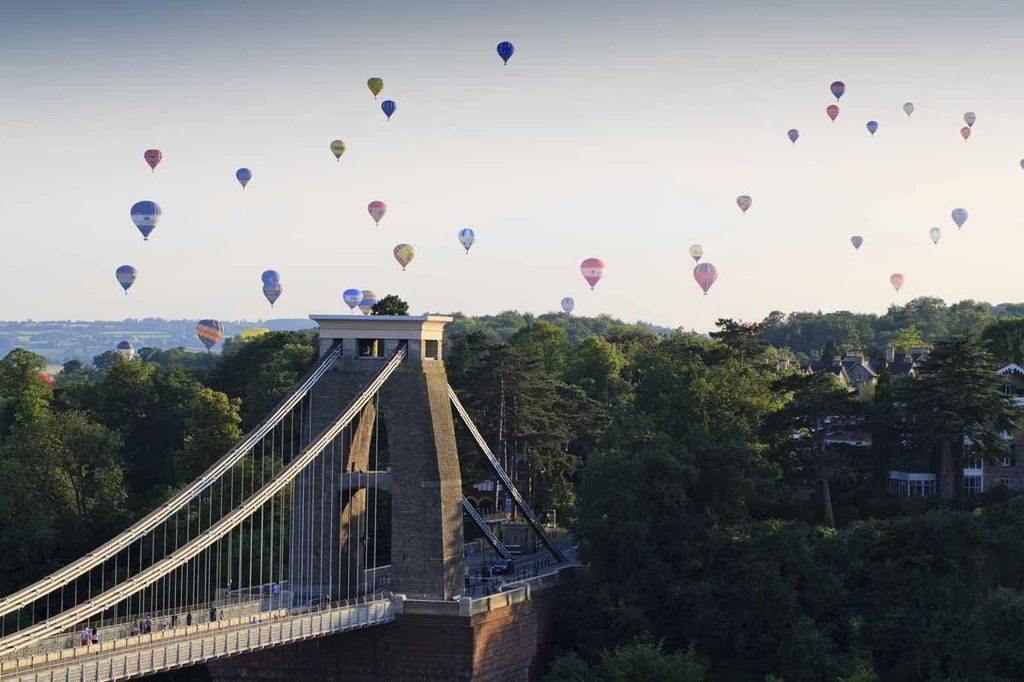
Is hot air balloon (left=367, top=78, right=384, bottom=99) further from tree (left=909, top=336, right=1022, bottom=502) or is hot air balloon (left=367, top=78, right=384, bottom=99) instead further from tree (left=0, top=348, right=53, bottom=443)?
tree (left=909, top=336, right=1022, bottom=502)

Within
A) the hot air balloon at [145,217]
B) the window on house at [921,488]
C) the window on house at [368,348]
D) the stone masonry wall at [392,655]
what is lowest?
the stone masonry wall at [392,655]

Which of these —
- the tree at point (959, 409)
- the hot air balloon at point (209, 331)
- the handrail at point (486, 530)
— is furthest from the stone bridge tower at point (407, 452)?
the hot air balloon at point (209, 331)

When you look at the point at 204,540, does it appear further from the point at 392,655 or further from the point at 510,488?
the point at 510,488

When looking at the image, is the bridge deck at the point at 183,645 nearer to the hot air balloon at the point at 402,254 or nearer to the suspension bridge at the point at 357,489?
the suspension bridge at the point at 357,489

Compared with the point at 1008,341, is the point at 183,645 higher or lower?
lower

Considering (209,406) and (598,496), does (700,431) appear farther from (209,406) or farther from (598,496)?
(209,406)

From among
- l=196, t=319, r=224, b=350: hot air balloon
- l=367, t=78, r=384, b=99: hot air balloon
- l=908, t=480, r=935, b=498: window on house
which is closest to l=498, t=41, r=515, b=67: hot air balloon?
l=367, t=78, r=384, b=99: hot air balloon

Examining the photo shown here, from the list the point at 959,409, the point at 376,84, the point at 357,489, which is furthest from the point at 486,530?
the point at 376,84
